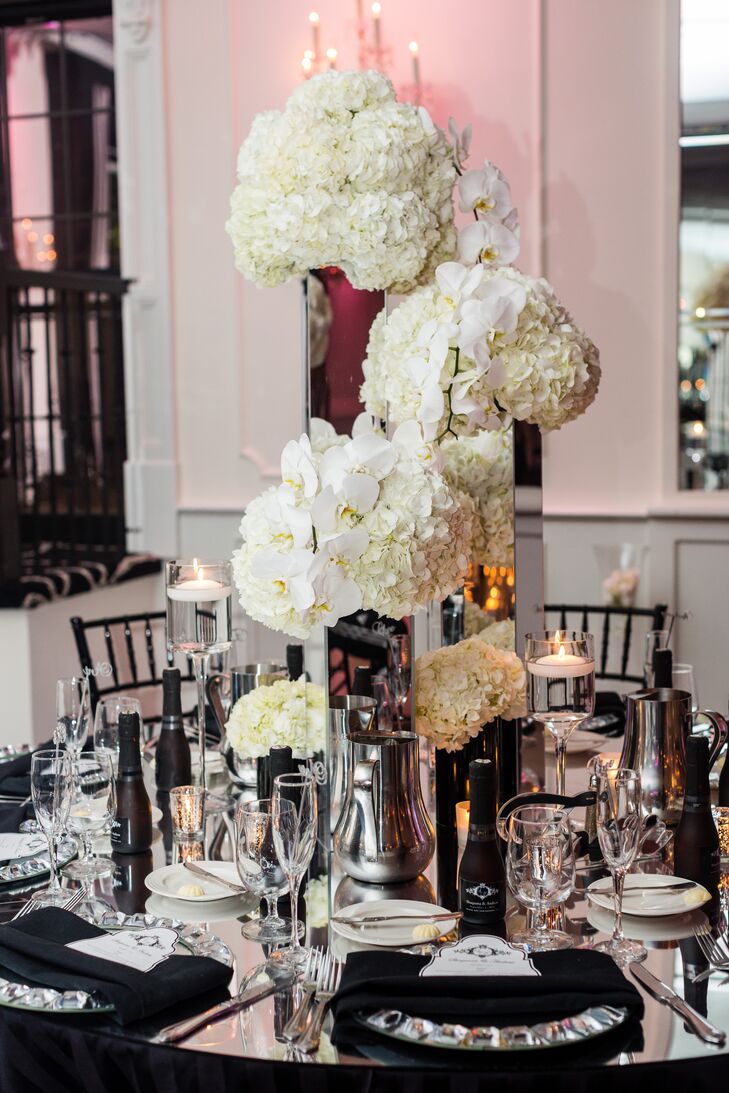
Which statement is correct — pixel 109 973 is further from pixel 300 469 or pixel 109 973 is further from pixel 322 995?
pixel 300 469

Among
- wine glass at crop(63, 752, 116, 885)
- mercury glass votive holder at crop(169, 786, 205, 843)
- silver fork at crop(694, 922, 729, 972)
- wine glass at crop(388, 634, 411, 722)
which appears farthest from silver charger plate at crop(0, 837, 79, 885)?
silver fork at crop(694, 922, 729, 972)

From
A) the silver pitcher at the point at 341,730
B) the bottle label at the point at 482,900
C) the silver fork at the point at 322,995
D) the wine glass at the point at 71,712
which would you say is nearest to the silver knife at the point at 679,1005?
the bottle label at the point at 482,900

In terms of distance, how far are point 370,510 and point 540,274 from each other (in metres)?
2.67

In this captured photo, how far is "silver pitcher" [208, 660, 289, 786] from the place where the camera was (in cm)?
201

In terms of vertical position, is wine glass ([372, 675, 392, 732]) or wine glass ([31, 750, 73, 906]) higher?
wine glass ([372, 675, 392, 732])

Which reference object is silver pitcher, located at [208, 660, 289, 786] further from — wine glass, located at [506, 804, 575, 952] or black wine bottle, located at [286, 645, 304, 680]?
wine glass, located at [506, 804, 575, 952]

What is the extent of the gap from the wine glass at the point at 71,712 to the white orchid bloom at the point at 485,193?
957mm

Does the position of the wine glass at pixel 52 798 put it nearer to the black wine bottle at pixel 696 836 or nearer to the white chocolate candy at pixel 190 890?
the white chocolate candy at pixel 190 890

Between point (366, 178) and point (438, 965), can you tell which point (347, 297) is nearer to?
point (366, 178)

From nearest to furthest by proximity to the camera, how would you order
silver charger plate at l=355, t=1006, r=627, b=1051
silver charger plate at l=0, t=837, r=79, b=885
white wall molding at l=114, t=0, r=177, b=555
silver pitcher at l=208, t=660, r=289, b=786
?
1. silver charger plate at l=355, t=1006, r=627, b=1051
2. silver charger plate at l=0, t=837, r=79, b=885
3. silver pitcher at l=208, t=660, r=289, b=786
4. white wall molding at l=114, t=0, r=177, b=555

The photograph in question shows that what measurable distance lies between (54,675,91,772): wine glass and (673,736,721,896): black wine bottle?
0.94m

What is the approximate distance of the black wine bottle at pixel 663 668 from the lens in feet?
6.81

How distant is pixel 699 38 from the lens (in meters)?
3.81

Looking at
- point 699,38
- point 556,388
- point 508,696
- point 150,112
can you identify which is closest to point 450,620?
point 508,696
